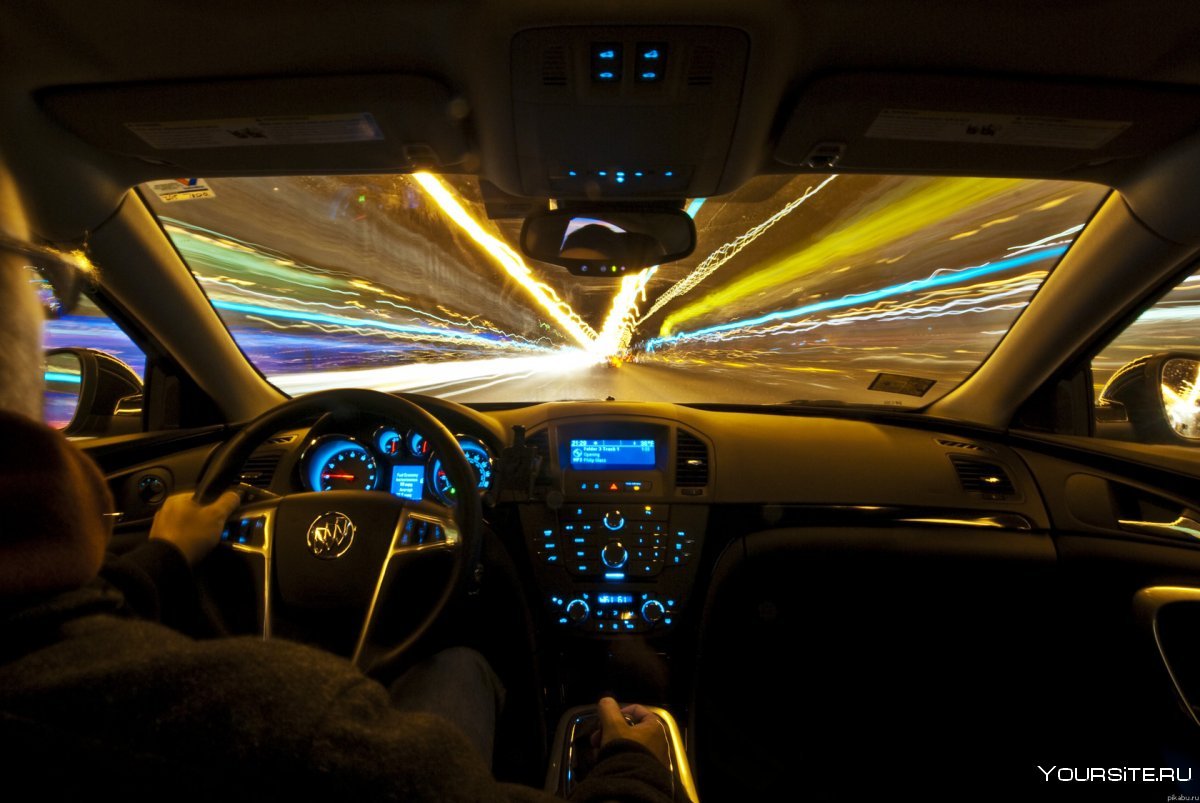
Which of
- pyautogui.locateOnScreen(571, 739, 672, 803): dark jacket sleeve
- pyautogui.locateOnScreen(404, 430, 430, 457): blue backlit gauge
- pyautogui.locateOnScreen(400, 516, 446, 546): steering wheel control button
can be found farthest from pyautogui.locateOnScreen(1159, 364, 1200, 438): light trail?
pyautogui.locateOnScreen(404, 430, 430, 457): blue backlit gauge

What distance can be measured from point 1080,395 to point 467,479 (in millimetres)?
3368

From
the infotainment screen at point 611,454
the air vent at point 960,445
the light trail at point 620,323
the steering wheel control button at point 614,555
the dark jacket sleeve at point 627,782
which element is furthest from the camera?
the light trail at point 620,323

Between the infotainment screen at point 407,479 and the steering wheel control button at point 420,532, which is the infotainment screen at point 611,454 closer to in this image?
the infotainment screen at point 407,479

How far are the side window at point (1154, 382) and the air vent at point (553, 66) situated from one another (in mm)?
2957

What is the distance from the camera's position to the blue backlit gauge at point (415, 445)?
3070 millimetres

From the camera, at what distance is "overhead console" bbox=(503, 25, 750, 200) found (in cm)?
210

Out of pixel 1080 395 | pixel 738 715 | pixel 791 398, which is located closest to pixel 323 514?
pixel 738 715

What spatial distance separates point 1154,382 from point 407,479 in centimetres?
380

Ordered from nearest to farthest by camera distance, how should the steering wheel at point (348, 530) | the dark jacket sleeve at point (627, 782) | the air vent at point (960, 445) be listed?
the dark jacket sleeve at point (627, 782) → the steering wheel at point (348, 530) → the air vent at point (960, 445)

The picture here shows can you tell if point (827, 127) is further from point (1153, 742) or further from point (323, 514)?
point (1153, 742)

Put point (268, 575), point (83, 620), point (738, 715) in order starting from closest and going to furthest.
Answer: point (83, 620)
point (268, 575)
point (738, 715)

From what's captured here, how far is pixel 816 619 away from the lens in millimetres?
3514

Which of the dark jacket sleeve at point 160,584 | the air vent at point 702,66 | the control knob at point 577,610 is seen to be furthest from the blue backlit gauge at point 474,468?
the air vent at point 702,66

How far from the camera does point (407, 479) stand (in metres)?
3.06
